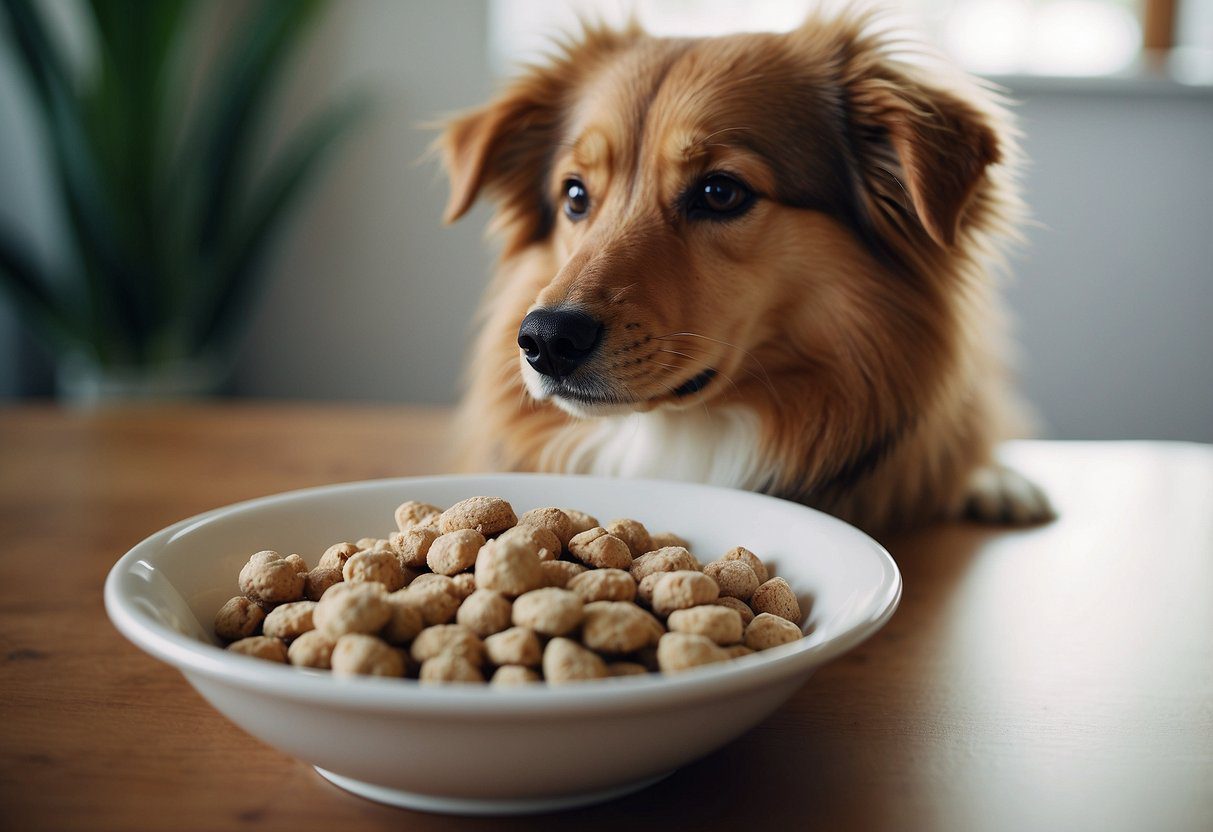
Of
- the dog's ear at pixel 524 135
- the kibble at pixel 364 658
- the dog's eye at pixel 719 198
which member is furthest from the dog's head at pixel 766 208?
the kibble at pixel 364 658

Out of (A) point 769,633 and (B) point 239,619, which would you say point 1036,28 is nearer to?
(A) point 769,633

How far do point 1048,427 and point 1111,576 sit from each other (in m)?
2.78

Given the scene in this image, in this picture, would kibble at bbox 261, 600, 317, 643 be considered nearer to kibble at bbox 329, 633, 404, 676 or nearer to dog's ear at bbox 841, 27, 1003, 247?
kibble at bbox 329, 633, 404, 676

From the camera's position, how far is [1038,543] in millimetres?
1248

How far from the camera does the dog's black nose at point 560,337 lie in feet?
3.63

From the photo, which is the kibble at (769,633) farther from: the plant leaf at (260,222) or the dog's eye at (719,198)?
the plant leaf at (260,222)

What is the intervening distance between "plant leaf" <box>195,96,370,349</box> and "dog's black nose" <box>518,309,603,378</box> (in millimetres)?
2330

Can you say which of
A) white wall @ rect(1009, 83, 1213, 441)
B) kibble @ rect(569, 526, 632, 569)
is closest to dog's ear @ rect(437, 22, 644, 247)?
kibble @ rect(569, 526, 632, 569)

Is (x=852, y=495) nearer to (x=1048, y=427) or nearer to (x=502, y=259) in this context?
(x=502, y=259)

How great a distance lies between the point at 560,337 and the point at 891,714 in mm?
525

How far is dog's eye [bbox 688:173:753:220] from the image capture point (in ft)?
4.09

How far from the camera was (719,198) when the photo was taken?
4.09ft

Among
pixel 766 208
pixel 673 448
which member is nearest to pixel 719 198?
pixel 766 208

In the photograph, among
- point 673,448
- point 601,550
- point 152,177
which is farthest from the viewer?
point 152,177
